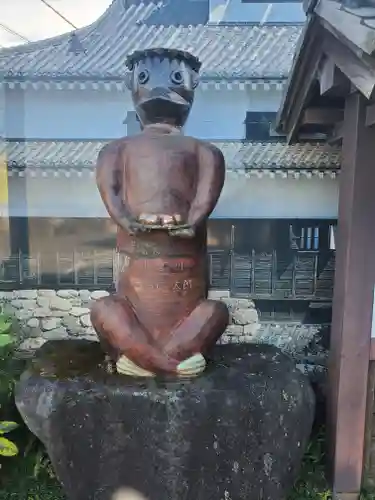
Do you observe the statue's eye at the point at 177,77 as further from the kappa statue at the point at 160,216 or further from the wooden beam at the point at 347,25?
the wooden beam at the point at 347,25

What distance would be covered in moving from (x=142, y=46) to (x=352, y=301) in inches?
74.6

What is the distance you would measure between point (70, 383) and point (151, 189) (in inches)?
32.7

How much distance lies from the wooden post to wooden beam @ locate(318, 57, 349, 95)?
126mm

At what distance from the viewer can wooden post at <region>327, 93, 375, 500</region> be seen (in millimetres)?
2143

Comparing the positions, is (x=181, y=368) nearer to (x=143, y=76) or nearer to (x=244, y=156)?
(x=143, y=76)

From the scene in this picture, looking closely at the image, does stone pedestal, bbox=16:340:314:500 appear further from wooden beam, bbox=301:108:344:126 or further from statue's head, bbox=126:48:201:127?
wooden beam, bbox=301:108:344:126

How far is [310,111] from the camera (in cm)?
251

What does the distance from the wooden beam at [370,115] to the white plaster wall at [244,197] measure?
81 cm

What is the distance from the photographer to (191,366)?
1.99 metres

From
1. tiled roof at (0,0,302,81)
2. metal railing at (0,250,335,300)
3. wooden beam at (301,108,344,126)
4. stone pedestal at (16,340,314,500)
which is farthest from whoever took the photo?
metal railing at (0,250,335,300)

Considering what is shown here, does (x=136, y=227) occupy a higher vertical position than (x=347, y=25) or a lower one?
lower

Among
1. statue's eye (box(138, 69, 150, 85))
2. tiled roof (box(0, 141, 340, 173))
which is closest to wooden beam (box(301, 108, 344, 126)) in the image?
tiled roof (box(0, 141, 340, 173))

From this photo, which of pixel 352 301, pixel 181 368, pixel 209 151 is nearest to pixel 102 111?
pixel 209 151

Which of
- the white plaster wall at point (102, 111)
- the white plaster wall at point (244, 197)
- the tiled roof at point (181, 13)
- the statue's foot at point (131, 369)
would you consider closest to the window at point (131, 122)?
the white plaster wall at point (102, 111)
